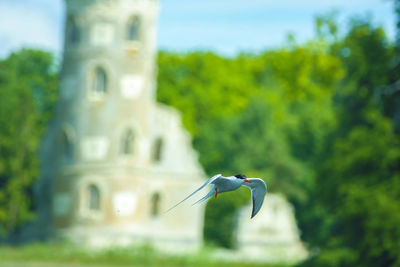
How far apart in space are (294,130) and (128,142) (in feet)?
53.2

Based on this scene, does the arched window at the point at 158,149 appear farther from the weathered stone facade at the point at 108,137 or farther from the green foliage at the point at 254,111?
the green foliage at the point at 254,111

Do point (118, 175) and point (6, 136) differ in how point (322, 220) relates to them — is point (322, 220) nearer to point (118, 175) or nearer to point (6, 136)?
point (118, 175)

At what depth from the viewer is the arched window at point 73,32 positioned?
42.1 m

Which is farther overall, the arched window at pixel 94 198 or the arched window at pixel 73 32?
the arched window at pixel 73 32

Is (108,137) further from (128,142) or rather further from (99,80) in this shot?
(99,80)

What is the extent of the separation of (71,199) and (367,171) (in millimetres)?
16928

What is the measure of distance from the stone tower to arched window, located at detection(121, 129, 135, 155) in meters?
0.05

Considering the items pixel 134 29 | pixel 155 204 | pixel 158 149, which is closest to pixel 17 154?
pixel 158 149

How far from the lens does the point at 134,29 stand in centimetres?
4197

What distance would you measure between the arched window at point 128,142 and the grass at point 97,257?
4.83 meters

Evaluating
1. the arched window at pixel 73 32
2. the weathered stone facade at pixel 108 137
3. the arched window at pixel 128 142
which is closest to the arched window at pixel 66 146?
the weathered stone facade at pixel 108 137

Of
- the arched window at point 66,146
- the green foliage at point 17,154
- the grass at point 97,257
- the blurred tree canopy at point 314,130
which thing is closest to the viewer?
the blurred tree canopy at point 314,130

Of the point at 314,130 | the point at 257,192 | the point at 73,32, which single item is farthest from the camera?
the point at 314,130

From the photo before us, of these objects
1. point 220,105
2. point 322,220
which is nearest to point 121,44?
point 322,220
